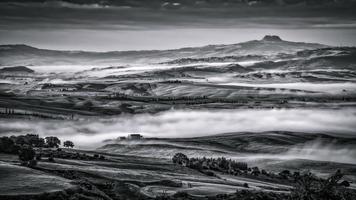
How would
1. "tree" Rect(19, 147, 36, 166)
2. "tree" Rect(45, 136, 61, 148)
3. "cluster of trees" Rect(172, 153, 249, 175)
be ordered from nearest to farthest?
"tree" Rect(19, 147, 36, 166)
"cluster of trees" Rect(172, 153, 249, 175)
"tree" Rect(45, 136, 61, 148)

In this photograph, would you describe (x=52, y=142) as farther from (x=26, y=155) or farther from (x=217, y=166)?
(x=26, y=155)

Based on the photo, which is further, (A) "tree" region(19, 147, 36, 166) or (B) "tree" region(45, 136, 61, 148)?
(B) "tree" region(45, 136, 61, 148)

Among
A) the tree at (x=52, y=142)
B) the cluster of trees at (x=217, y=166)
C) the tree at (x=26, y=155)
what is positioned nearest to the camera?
the tree at (x=26, y=155)

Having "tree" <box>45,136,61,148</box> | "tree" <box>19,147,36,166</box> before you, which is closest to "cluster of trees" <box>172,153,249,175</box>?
"tree" <box>45,136,61,148</box>

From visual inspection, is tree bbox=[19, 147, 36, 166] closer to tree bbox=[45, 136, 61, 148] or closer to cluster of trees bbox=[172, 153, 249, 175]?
cluster of trees bbox=[172, 153, 249, 175]

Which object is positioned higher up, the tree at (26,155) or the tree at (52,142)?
the tree at (26,155)

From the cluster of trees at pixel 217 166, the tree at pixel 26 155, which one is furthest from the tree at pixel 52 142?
the tree at pixel 26 155

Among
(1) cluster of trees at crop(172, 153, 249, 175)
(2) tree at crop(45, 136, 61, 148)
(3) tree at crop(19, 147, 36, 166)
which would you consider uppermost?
(3) tree at crop(19, 147, 36, 166)

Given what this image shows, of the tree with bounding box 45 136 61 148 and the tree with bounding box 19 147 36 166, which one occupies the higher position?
the tree with bounding box 19 147 36 166

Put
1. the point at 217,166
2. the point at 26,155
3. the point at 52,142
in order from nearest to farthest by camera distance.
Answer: the point at 26,155 → the point at 217,166 → the point at 52,142

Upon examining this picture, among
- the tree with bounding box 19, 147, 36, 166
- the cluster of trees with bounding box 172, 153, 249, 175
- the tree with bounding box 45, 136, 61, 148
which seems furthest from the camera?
the tree with bounding box 45, 136, 61, 148

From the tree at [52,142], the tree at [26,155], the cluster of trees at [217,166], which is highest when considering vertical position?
the tree at [26,155]

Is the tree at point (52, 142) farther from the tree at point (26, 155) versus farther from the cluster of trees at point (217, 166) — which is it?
the tree at point (26, 155)

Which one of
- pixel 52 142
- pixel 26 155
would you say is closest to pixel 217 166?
pixel 26 155
